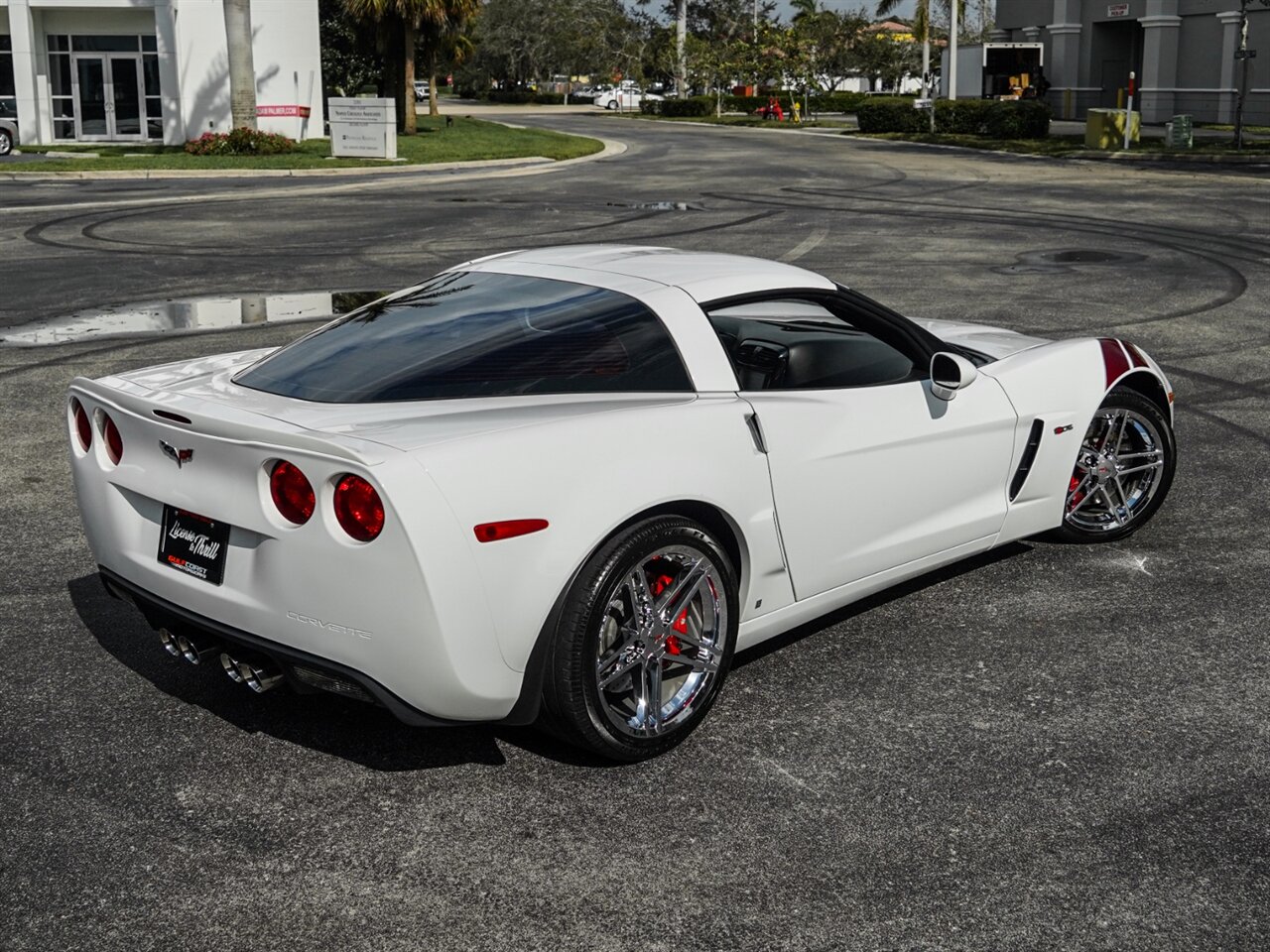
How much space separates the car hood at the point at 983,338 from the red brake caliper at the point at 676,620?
6.82ft

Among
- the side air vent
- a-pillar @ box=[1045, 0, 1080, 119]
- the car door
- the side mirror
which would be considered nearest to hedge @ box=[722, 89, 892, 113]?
a-pillar @ box=[1045, 0, 1080, 119]

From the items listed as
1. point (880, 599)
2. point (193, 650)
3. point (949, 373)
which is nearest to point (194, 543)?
point (193, 650)

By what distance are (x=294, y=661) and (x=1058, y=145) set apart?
123 ft

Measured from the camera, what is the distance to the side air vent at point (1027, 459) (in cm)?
559

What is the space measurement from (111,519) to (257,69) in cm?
4085

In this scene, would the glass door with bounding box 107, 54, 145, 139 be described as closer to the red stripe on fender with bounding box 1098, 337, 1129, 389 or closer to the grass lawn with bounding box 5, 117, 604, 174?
the grass lawn with bounding box 5, 117, 604, 174

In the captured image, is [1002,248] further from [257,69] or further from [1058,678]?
[257,69]

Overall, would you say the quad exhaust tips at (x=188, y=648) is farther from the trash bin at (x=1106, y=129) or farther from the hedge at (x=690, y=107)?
the hedge at (x=690, y=107)

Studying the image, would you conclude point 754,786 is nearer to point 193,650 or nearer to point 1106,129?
point 193,650

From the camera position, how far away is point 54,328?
11945mm

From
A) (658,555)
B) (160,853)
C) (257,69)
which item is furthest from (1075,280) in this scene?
(257,69)

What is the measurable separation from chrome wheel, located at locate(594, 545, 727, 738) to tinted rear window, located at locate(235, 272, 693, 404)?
1.89 ft

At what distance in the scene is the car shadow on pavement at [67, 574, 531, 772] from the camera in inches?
171

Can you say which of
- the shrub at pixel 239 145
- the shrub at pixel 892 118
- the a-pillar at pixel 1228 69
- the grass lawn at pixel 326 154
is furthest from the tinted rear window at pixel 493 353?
the a-pillar at pixel 1228 69
